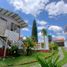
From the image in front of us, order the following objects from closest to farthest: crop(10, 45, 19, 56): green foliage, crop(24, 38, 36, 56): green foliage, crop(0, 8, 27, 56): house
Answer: crop(0, 8, 27, 56): house < crop(10, 45, 19, 56): green foliage < crop(24, 38, 36, 56): green foliage

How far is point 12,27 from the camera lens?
1411 inches

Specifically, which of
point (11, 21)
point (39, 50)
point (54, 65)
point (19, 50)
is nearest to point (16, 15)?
point (11, 21)

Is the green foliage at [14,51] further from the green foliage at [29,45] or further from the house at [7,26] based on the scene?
the green foliage at [29,45]

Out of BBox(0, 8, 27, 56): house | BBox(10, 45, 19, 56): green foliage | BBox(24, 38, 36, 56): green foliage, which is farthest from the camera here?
BBox(24, 38, 36, 56): green foliage

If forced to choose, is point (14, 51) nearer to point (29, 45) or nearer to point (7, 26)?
point (29, 45)

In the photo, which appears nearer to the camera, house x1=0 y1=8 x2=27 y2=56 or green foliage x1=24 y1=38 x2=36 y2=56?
house x1=0 y1=8 x2=27 y2=56

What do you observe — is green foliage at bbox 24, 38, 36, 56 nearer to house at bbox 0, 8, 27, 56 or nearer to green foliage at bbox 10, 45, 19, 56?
house at bbox 0, 8, 27, 56

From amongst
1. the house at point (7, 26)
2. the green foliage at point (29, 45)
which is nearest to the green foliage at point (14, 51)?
the house at point (7, 26)

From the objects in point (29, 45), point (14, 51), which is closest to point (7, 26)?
point (14, 51)

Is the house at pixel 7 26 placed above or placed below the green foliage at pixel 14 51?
above

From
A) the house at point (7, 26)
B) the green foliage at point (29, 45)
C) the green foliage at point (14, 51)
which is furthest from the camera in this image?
the green foliage at point (29, 45)

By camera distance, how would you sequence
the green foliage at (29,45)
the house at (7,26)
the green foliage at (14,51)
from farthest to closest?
the green foliage at (29,45) → the green foliage at (14,51) → the house at (7,26)

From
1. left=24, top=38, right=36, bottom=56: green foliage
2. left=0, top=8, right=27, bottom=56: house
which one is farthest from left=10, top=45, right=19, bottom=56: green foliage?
left=24, top=38, right=36, bottom=56: green foliage

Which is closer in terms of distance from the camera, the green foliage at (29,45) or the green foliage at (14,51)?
the green foliage at (14,51)
